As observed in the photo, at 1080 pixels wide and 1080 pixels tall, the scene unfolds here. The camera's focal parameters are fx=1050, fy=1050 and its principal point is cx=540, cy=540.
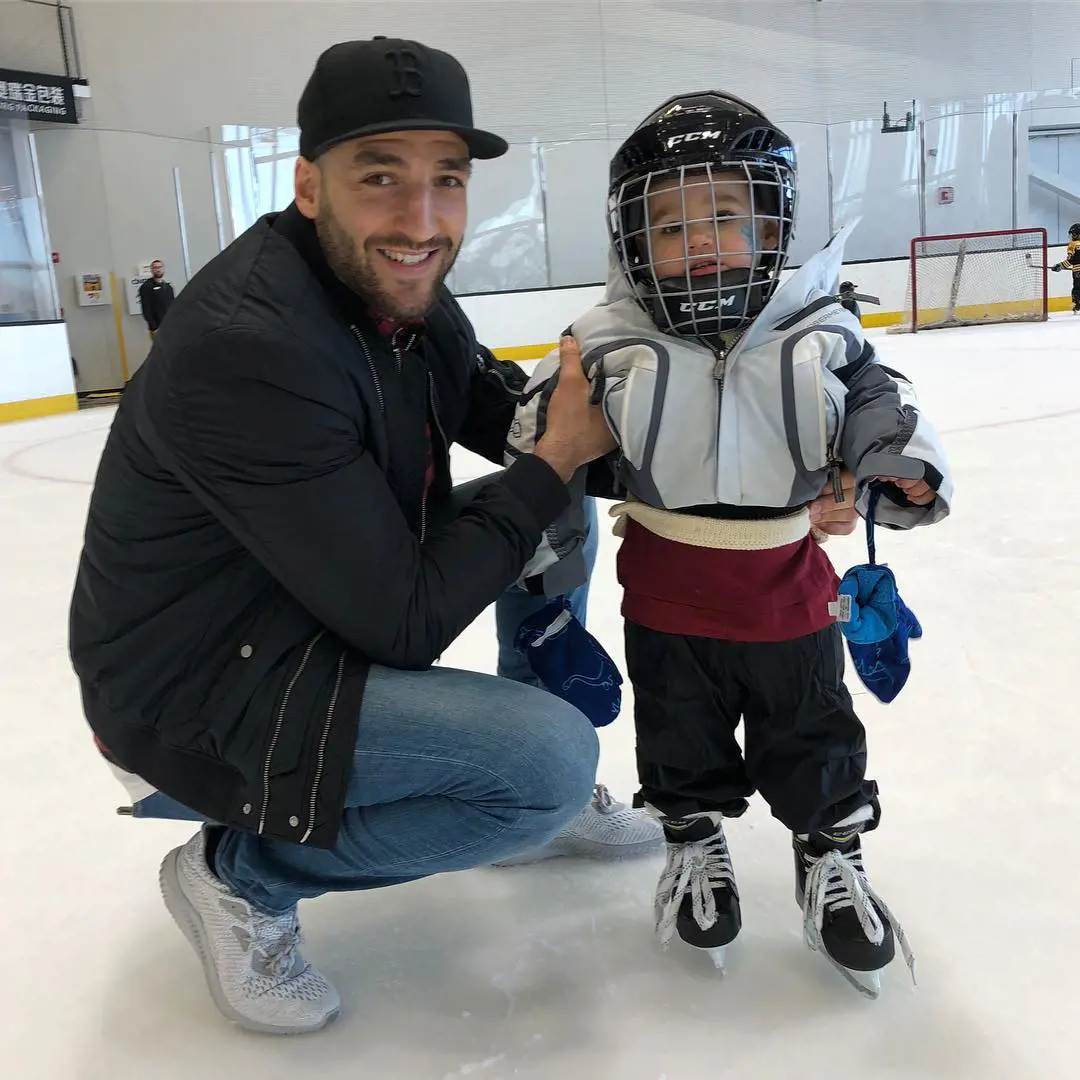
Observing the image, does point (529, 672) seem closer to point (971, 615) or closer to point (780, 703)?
point (780, 703)

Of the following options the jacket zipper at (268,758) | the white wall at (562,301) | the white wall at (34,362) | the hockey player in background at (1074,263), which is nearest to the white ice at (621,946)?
the jacket zipper at (268,758)

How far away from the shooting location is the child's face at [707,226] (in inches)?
42.4

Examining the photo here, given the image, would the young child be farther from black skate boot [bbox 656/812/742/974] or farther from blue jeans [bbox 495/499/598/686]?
blue jeans [bbox 495/499/598/686]

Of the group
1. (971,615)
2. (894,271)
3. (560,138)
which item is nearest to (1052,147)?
(894,271)

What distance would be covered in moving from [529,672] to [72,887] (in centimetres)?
66

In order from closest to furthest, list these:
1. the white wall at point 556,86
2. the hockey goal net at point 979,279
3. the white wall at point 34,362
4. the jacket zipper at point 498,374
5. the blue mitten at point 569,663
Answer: the blue mitten at point 569,663
the jacket zipper at point 498,374
the white wall at point 34,362
the white wall at point 556,86
the hockey goal net at point 979,279

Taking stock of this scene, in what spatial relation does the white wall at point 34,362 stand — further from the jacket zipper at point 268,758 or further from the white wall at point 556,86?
the jacket zipper at point 268,758

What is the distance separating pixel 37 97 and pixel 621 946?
1037cm

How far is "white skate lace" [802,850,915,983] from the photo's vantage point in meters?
1.11

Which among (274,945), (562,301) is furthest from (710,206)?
(562,301)

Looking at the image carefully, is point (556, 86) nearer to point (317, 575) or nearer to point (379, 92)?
point (379, 92)

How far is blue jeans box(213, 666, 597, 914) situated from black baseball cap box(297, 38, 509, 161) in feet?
1.79

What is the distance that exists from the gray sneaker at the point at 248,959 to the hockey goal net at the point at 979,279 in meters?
10.8

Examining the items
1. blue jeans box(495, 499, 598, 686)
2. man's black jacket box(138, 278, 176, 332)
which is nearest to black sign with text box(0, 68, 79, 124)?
man's black jacket box(138, 278, 176, 332)
